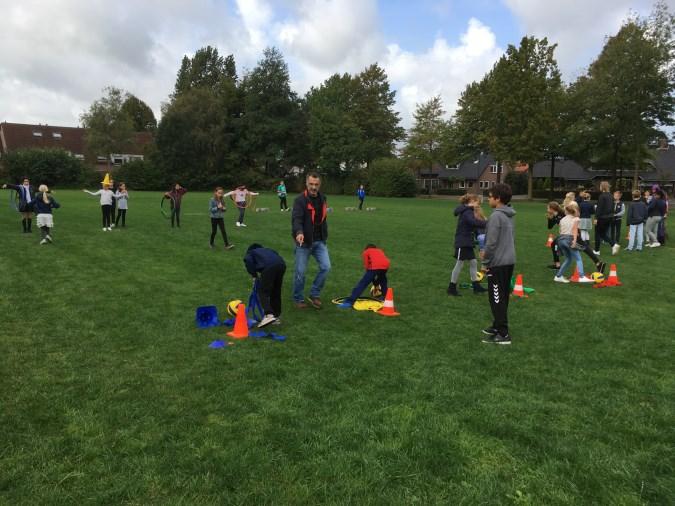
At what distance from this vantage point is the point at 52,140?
79250 mm

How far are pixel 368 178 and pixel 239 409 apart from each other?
5681cm

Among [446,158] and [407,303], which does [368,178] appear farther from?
[407,303]

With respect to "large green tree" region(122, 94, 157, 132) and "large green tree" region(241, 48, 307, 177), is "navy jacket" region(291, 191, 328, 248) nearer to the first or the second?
"large green tree" region(241, 48, 307, 177)

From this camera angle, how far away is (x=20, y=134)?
76.2 meters

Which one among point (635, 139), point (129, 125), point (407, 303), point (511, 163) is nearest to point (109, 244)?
point (407, 303)

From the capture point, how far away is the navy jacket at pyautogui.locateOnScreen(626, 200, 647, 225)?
48.7ft

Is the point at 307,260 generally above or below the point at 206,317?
above

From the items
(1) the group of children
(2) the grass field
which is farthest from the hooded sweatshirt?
(1) the group of children

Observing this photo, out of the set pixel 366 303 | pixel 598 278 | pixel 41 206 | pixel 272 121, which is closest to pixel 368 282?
pixel 366 303

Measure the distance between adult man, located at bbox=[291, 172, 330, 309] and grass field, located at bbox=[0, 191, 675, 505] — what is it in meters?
0.46

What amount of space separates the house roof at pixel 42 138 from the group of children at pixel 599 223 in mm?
68611

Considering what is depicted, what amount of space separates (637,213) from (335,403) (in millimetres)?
14456

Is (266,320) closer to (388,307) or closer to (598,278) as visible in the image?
(388,307)

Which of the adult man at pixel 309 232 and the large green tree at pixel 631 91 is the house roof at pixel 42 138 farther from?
the adult man at pixel 309 232
